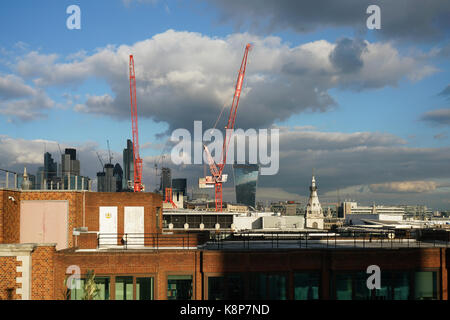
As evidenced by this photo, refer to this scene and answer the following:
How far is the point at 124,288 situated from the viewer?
27219 millimetres

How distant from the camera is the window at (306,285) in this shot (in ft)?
90.2

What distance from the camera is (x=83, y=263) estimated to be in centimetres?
2694

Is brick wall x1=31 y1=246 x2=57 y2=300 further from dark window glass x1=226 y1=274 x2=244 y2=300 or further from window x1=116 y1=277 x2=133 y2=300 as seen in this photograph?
dark window glass x1=226 y1=274 x2=244 y2=300

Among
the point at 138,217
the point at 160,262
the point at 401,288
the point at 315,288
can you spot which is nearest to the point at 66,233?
the point at 138,217

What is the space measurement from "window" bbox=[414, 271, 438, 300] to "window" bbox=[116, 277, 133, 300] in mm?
17243

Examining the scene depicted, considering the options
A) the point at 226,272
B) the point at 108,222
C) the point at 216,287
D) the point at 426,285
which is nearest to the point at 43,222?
the point at 108,222

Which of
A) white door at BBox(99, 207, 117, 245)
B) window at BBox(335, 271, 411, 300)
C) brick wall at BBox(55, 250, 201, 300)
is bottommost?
window at BBox(335, 271, 411, 300)

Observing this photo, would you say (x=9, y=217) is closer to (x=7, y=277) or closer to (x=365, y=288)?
(x=7, y=277)

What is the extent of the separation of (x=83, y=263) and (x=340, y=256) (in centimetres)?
1522

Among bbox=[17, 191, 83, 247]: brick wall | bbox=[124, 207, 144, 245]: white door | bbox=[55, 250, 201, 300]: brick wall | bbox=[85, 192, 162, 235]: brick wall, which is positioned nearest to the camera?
bbox=[55, 250, 201, 300]: brick wall

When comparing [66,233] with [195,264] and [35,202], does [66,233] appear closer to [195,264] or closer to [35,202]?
[35,202]

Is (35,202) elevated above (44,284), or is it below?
above

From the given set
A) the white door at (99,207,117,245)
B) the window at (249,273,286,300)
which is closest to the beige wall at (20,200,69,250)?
the white door at (99,207,117,245)

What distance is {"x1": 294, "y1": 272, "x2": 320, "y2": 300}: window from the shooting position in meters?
27.5
